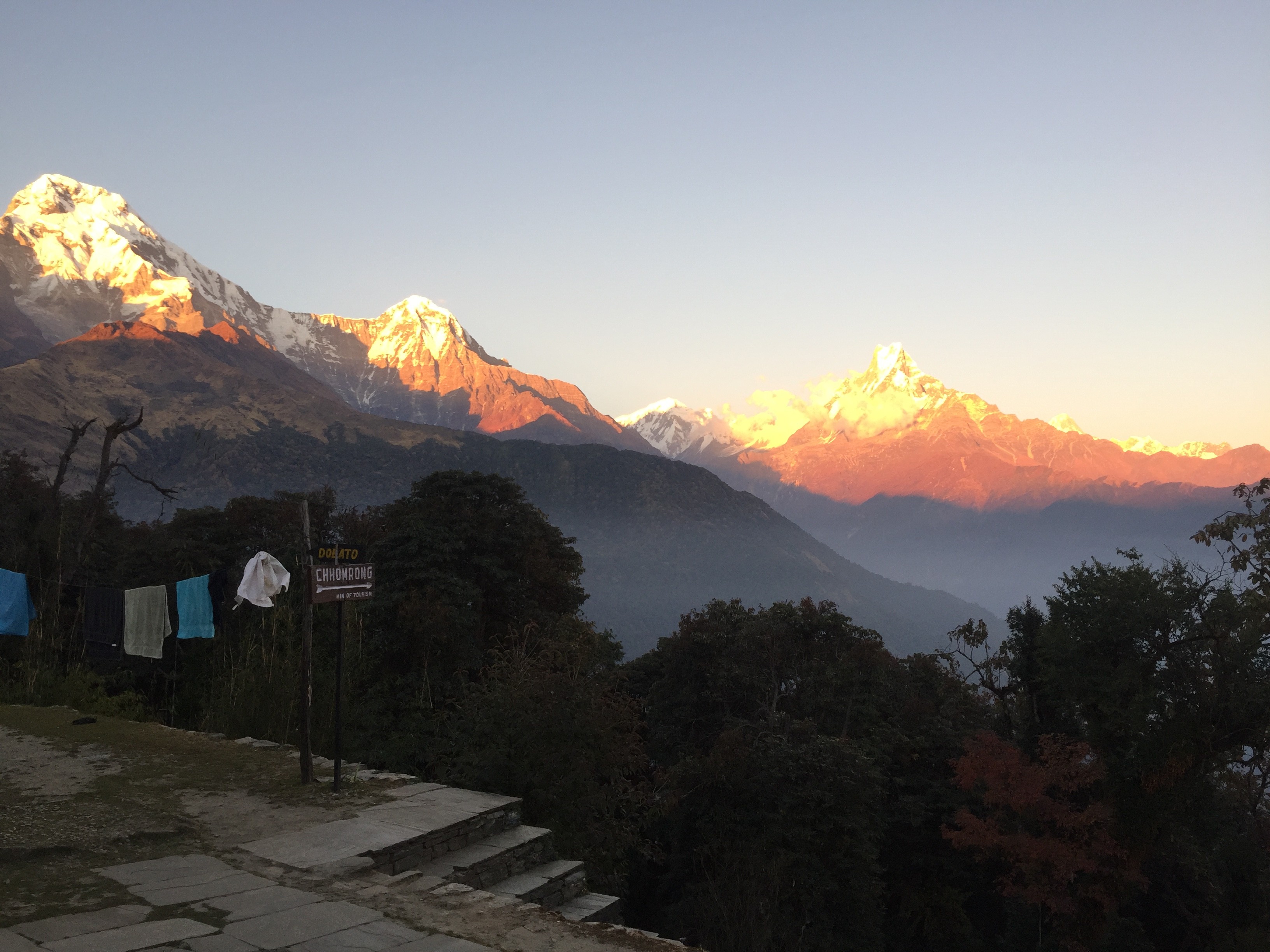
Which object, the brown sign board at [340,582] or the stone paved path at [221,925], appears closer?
the stone paved path at [221,925]

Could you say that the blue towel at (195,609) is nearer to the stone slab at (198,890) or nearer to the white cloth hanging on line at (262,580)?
the white cloth hanging on line at (262,580)

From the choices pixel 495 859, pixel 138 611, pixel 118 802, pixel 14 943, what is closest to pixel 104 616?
pixel 138 611

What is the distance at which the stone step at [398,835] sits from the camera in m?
7.79

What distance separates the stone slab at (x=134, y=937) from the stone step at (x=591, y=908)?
352 cm

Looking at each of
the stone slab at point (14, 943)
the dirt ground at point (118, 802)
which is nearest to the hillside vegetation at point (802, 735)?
the dirt ground at point (118, 802)

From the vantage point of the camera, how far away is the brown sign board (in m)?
10.1

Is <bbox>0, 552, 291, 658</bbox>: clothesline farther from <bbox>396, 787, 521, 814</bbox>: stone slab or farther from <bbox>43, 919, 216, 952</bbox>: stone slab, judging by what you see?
<bbox>43, 919, 216, 952</bbox>: stone slab

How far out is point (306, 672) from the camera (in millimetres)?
10828

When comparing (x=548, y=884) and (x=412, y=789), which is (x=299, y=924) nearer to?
(x=548, y=884)

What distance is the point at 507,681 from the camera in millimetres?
15164

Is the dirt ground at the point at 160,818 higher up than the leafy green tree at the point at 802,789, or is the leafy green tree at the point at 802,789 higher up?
the dirt ground at the point at 160,818

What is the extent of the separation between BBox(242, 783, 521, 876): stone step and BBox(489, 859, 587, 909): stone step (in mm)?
683

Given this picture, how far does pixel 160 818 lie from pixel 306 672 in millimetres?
2402

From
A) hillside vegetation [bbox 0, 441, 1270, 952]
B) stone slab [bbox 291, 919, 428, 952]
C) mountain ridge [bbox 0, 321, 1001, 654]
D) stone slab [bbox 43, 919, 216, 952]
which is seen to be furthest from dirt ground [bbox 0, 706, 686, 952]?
mountain ridge [bbox 0, 321, 1001, 654]
